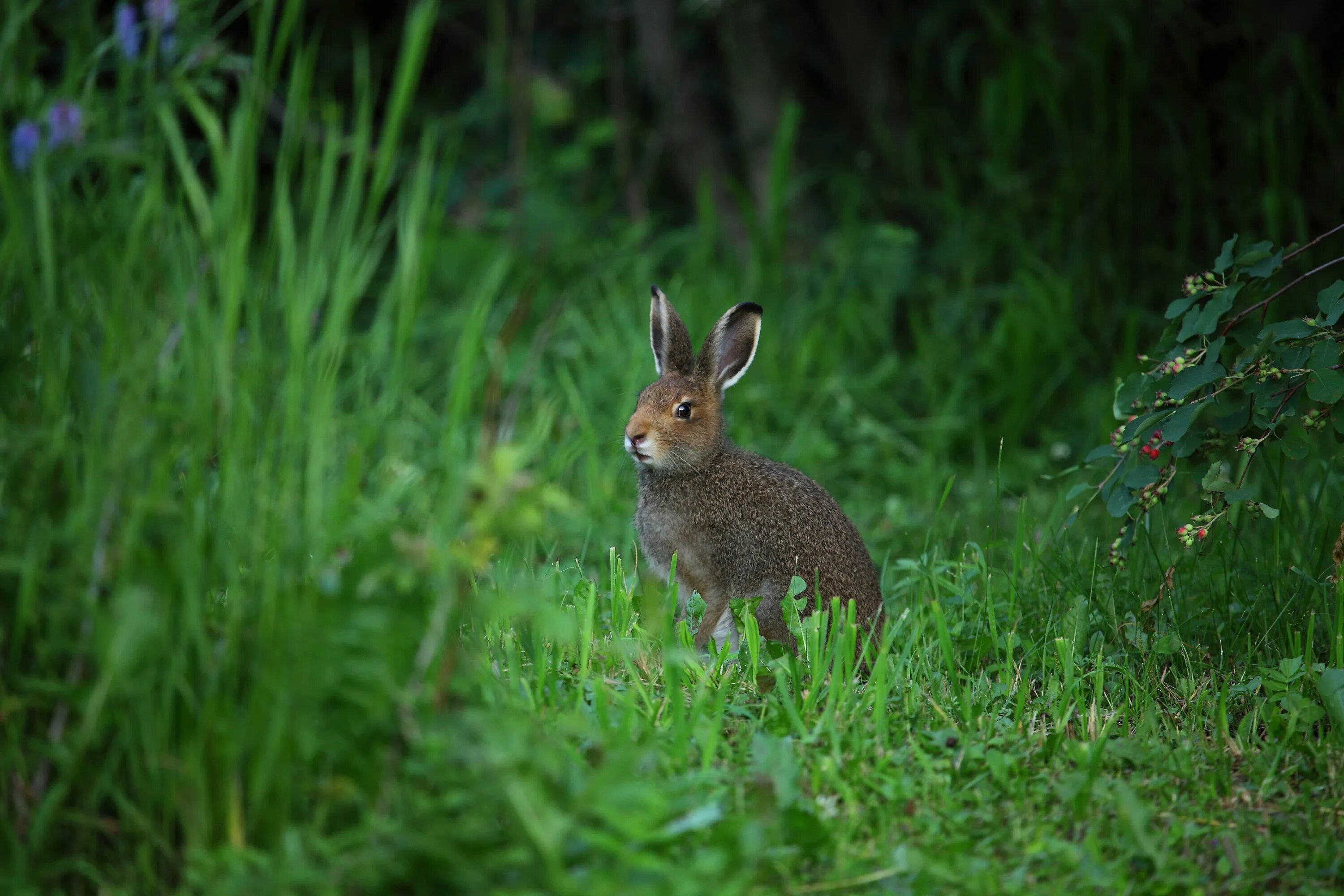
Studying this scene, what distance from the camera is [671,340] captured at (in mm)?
4891

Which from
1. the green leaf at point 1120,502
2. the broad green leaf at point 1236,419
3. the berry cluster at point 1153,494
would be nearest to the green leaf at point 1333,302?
the broad green leaf at point 1236,419

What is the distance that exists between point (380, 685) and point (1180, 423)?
7.34 ft

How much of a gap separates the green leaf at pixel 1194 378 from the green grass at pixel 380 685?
2.14ft

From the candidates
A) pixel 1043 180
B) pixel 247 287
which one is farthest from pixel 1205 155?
pixel 247 287

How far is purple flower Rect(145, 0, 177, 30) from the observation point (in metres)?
2.55

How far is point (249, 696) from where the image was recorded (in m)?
2.44

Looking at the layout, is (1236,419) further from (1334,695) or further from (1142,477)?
(1334,695)

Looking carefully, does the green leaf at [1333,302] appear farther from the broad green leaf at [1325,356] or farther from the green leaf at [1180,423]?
the green leaf at [1180,423]

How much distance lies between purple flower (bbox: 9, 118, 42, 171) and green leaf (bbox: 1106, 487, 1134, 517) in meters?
Result: 2.70

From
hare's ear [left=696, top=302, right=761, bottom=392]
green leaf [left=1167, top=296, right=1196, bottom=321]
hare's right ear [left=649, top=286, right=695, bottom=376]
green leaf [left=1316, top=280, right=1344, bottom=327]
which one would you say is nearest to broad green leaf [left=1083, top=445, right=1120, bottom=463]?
green leaf [left=1167, top=296, right=1196, bottom=321]

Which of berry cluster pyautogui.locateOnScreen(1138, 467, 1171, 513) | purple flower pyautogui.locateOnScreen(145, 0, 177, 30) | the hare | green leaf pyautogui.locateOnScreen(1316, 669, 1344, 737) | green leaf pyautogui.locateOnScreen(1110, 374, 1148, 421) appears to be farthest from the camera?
the hare

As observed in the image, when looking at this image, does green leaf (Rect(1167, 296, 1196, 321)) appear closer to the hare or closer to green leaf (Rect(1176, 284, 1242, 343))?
green leaf (Rect(1176, 284, 1242, 343))

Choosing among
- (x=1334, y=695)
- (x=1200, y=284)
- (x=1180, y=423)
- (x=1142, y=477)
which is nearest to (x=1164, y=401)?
(x=1180, y=423)

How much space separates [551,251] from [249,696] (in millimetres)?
5150
